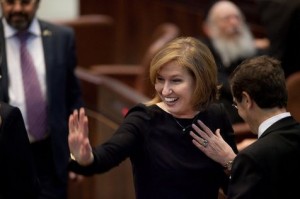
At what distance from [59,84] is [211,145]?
94 cm

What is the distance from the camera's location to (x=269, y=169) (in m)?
1.82

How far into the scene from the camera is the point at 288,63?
3482mm

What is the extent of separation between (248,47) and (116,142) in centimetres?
202

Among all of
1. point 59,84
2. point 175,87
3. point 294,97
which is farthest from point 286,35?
point 175,87

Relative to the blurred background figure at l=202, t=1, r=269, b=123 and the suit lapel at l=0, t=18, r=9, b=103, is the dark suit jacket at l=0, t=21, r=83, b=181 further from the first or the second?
the blurred background figure at l=202, t=1, r=269, b=123

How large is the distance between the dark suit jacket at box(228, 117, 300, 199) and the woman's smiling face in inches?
8.9

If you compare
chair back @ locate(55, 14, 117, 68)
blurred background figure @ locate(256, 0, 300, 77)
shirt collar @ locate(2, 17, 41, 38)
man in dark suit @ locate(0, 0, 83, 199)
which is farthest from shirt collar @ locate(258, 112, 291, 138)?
chair back @ locate(55, 14, 117, 68)

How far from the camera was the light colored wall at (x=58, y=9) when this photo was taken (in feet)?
19.9

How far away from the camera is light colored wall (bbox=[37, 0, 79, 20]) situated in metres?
6.07

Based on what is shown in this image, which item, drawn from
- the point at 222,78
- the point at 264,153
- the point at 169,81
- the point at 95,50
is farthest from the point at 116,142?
the point at 95,50

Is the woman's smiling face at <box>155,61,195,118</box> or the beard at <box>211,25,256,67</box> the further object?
the beard at <box>211,25,256,67</box>

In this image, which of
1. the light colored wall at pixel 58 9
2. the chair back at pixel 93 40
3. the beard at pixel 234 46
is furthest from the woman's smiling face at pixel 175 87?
the light colored wall at pixel 58 9

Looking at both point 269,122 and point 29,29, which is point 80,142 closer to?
point 269,122

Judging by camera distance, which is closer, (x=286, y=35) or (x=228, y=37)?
(x=286, y=35)
